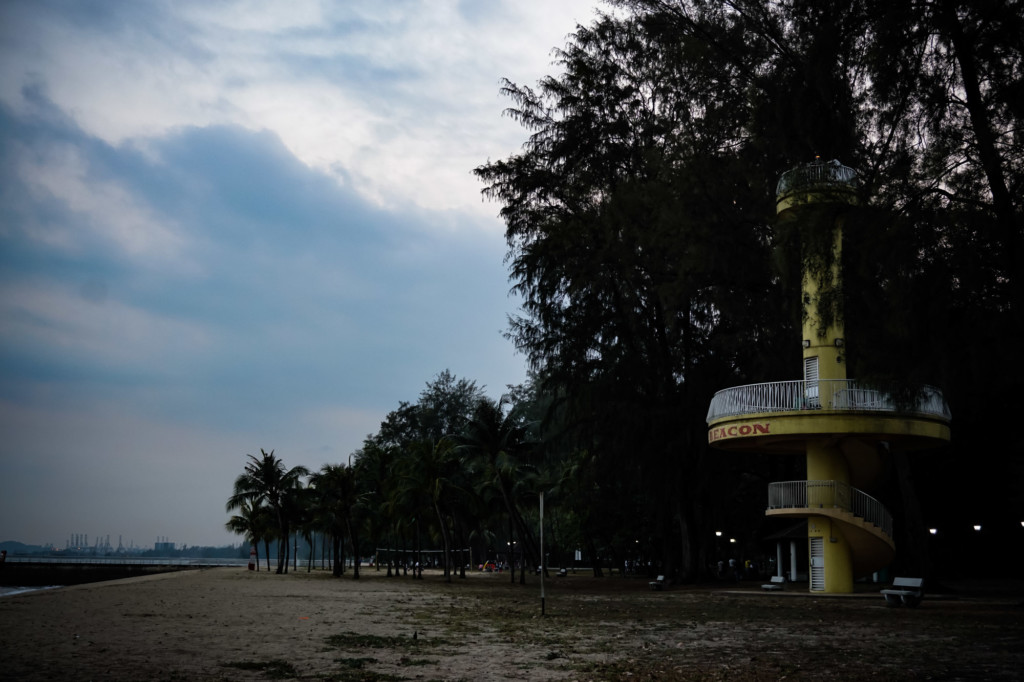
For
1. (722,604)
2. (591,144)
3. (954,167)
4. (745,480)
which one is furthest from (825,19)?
(745,480)

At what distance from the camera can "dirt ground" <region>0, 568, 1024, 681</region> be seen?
1020 cm

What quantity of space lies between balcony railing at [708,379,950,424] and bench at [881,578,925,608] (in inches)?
245

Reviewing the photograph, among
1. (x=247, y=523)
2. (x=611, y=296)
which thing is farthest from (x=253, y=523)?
(x=611, y=296)

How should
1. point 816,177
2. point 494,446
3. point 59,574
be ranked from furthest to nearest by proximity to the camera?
point 59,574 → point 494,446 → point 816,177

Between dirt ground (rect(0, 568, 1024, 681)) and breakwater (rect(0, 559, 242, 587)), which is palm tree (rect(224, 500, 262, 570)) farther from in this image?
dirt ground (rect(0, 568, 1024, 681))

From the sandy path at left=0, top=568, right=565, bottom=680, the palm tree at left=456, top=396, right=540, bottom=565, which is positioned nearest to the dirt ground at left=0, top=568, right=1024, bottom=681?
the sandy path at left=0, top=568, right=565, bottom=680

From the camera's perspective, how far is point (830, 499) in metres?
30.5

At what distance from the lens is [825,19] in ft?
47.3

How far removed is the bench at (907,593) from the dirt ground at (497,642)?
1.22ft

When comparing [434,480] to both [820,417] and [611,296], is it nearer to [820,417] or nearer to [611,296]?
[611,296]

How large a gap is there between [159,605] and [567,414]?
21.4 meters

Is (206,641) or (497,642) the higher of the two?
(206,641)

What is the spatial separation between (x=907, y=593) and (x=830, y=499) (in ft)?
23.2

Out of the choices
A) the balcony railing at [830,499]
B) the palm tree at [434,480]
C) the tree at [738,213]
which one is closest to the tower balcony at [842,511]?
the balcony railing at [830,499]
